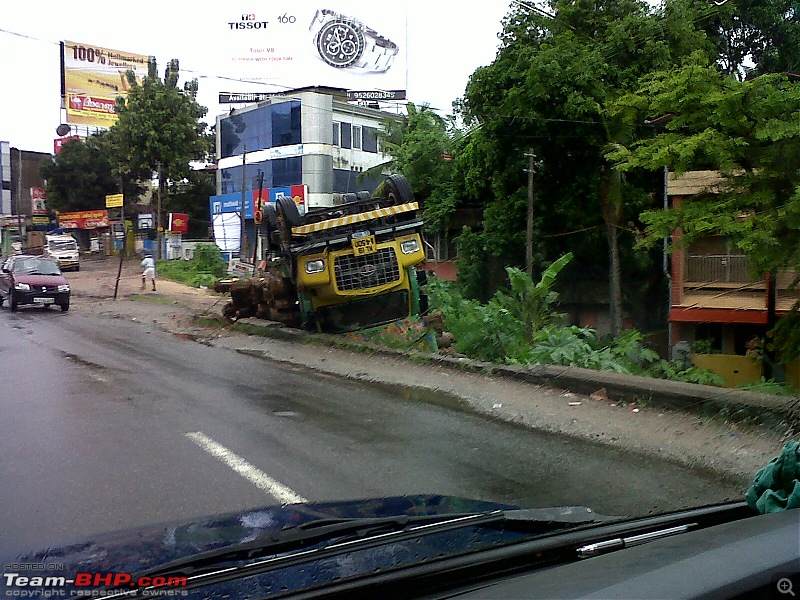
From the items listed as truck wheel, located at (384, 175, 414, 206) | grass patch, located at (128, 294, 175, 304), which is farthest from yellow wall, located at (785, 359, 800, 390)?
grass patch, located at (128, 294, 175, 304)

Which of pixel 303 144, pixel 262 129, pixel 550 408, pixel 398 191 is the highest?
pixel 262 129

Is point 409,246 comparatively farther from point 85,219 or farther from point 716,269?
point 85,219

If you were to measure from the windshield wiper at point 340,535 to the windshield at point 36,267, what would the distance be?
75.8 feet

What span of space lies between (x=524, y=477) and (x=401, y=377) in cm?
511

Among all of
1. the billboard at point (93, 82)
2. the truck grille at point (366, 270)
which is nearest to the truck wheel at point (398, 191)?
the truck grille at point (366, 270)

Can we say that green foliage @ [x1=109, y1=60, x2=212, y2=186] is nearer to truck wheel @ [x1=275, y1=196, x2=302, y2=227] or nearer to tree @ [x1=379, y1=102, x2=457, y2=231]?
tree @ [x1=379, y1=102, x2=457, y2=231]

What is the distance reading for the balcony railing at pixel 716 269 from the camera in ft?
74.4

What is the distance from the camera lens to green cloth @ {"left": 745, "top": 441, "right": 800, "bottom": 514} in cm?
262

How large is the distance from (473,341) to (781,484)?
1058cm

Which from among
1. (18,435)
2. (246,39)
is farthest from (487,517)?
(246,39)

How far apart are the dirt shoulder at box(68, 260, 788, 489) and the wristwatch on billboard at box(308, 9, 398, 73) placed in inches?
1352

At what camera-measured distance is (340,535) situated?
116 inches

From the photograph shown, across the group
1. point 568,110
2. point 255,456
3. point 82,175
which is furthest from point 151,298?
point 82,175

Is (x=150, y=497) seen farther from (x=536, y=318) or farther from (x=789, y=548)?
(x=536, y=318)
